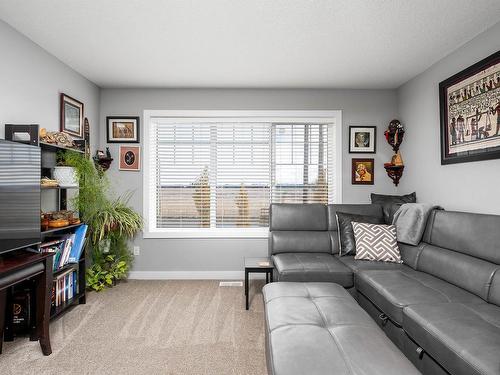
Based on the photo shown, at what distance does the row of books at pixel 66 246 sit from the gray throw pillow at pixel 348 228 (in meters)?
2.72

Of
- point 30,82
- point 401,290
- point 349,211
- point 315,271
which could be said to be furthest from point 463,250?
point 30,82

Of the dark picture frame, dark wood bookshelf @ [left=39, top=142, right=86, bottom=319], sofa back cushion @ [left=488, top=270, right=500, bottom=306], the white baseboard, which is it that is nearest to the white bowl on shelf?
dark wood bookshelf @ [left=39, top=142, right=86, bottom=319]

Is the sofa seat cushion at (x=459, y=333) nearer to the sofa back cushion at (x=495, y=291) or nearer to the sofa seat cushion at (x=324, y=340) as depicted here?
the sofa back cushion at (x=495, y=291)

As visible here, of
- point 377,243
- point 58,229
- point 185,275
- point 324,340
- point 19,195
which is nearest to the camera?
point 324,340

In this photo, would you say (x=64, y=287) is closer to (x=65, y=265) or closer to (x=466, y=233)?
(x=65, y=265)

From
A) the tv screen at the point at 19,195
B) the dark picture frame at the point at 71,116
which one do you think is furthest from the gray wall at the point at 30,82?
the tv screen at the point at 19,195

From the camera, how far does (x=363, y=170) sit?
4.04 meters

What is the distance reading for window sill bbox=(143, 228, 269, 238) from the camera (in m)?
3.97

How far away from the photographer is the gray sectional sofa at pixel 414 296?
1412mm

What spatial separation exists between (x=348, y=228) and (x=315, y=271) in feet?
2.55

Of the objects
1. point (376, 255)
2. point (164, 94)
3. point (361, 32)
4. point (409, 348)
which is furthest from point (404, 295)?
point (164, 94)

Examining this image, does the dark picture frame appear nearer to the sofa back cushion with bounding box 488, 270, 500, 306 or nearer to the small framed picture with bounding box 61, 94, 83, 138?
the small framed picture with bounding box 61, 94, 83, 138

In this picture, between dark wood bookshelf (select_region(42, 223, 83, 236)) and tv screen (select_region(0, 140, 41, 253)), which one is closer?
tv screen (select_region(0, 140, 41, 253))

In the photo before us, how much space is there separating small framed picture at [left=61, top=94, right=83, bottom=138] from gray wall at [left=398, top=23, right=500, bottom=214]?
159 inches
